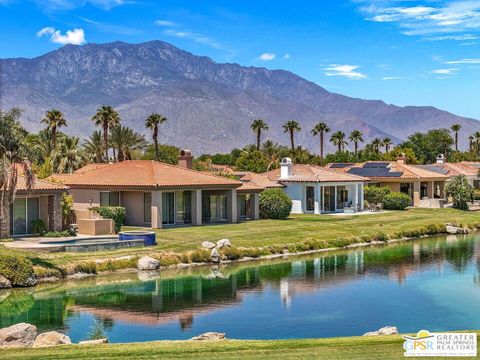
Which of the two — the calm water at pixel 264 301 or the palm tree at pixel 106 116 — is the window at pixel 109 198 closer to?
the calm water at pixel 264 301

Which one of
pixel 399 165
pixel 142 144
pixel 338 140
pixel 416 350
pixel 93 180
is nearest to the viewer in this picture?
pixel 416 350

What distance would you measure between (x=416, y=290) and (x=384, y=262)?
9511 millimetres

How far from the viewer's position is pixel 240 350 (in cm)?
1819

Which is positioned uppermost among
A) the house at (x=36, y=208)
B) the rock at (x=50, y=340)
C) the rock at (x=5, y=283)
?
the house at (x=36, y=208)

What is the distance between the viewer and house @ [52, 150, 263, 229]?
49750 mm

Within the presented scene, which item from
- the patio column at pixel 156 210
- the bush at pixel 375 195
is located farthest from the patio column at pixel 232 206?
the bush at pixel 375 195

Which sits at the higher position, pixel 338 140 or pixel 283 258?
pixel 338 140

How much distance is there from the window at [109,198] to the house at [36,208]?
7.23 m

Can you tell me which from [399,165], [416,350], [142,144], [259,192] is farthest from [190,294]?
[142,144]

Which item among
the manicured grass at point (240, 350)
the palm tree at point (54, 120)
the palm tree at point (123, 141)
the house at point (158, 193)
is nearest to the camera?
the manicured grass at point (240, 350)

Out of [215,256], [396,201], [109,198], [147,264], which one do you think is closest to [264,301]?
[147,264]

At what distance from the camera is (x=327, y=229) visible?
53.0 meters

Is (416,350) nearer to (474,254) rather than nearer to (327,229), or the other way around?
(474,254)

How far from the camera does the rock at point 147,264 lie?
37594 millimetres
